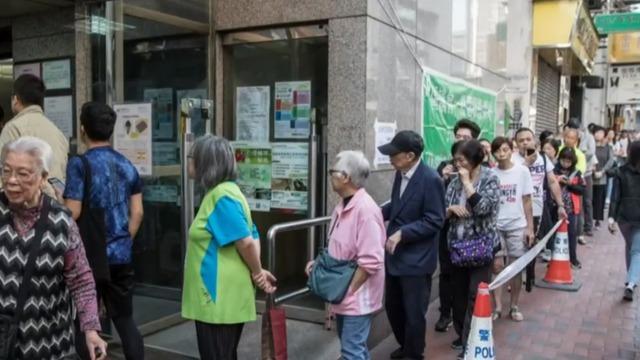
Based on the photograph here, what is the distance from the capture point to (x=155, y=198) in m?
5.36

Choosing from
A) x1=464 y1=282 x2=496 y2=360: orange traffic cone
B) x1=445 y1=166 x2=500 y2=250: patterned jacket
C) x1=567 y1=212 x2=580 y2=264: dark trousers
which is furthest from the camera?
x1=567 y1=212 x2=580 y2=264: dark trousers

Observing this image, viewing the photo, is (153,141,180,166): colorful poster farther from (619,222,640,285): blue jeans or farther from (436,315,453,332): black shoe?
(619,222,640,285): blue jeans

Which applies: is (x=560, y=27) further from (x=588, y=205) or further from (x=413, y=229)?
(x=413, y=229)

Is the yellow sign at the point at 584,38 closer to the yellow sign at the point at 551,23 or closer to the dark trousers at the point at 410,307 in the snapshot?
the yellow sign at the point at 551,23

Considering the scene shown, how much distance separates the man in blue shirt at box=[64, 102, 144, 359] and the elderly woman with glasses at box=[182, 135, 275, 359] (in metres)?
0.68

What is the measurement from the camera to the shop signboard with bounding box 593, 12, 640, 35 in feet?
44.7

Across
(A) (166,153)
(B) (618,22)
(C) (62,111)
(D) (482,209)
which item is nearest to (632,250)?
(D) (482,209)

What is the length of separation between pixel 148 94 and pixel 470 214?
10.1 ft

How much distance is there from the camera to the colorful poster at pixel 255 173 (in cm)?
553

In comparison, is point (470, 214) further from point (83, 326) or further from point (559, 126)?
point (559, 126)

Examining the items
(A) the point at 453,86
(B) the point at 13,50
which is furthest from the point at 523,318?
(B) the point at 13,50

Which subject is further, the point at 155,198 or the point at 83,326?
the point at 155,198

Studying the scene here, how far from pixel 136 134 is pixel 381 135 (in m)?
2.12

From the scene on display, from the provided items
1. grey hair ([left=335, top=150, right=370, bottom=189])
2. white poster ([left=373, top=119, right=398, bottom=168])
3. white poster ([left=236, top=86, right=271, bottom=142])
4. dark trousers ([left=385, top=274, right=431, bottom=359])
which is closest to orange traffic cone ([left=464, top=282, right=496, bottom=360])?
dark trousers ([left=385, top=274, right=431, bottom=359])
